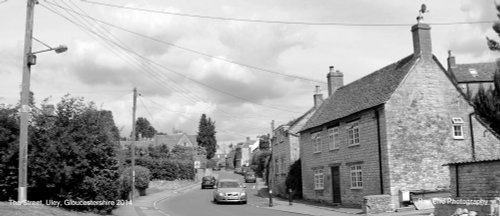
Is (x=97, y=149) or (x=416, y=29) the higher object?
(x=416, y=29)

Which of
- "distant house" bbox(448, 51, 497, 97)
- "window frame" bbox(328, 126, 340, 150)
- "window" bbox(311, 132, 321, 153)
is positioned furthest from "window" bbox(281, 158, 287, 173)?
"distant house" bbox(448, 51, 497, 97)

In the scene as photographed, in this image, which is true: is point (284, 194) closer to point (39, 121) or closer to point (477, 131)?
point (477, 131)

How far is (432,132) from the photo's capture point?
25.5 metres

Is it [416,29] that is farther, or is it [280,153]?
[280,153]

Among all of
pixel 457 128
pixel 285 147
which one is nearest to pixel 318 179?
pixel 285 147

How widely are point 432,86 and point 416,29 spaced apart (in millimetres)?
3112

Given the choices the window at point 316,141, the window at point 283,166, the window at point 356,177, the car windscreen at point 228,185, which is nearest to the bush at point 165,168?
the window at point 283,166

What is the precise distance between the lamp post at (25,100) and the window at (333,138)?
18963 mm

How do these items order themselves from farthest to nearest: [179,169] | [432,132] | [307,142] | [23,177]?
[179,169] → [307,142] → [432,132] → [23,177]

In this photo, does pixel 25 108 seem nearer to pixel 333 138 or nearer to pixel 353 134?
pixel 353 134

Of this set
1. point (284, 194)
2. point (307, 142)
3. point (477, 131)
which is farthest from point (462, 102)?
point (284, 194)

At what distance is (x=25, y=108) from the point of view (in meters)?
15.1

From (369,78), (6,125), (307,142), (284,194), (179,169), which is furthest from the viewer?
(179,169)

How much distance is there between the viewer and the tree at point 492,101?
15.4 meters
